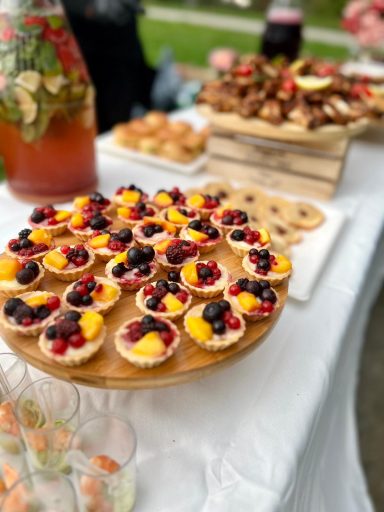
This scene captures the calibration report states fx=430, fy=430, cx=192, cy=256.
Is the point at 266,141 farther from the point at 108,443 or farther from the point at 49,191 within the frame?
the point at 108,443

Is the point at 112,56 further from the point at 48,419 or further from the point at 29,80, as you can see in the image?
the point at 48,419

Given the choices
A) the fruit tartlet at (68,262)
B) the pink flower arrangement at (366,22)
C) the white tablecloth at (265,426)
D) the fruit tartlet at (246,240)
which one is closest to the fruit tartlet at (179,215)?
the fruit tartlet at (246,240)

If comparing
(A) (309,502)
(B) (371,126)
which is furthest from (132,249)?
(B) (371,126)

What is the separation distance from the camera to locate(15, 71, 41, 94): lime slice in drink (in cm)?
124

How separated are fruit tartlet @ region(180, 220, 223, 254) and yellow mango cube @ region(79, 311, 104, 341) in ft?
1.06

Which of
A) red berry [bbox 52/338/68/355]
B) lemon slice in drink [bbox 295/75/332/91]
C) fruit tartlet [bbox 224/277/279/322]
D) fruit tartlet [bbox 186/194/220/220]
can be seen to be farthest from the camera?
lemon slice in drink [bbox 295/75/332/91]

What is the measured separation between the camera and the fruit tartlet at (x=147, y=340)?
0.70 metres

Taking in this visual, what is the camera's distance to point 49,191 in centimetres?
147

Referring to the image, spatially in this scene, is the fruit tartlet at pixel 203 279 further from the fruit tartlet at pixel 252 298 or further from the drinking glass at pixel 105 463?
the drinking glass at pixel 105 463

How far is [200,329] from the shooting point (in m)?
0.74

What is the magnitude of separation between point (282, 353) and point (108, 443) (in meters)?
0.47

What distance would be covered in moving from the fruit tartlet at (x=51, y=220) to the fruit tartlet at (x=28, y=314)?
280mm

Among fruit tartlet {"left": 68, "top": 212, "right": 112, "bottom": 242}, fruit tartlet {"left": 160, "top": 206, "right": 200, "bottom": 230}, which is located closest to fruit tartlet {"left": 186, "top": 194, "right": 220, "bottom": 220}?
fruit tartlet {"left": 160, "top": 206, "right": 200, "bottom": 230}

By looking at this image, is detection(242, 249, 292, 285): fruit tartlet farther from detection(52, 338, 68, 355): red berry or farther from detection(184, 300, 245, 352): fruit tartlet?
detection(52, 338, 68, 355): red berry
